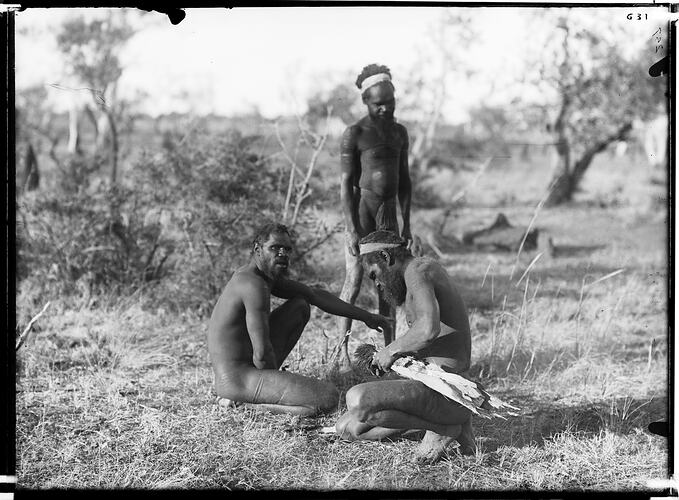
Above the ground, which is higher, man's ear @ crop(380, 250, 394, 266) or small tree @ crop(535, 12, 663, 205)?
small tree @ crop(535, 12, 663, 205)

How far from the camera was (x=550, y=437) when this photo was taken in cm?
493

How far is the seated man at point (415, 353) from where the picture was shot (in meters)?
4.27

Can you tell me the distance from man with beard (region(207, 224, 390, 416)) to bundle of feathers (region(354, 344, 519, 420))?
800 millimetres

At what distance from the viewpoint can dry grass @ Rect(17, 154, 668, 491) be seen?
14.4ft

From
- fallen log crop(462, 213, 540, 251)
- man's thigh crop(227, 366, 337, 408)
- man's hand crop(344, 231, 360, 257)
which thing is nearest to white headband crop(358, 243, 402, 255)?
man's thigh crop(227, 366, 337, 408)

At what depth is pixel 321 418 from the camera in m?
5.05

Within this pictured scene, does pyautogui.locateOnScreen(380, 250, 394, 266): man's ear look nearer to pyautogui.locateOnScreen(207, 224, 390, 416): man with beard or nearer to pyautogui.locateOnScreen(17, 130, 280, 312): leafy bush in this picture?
pyautogui.locateOnScreen(207, 224, 390, 416): man with beard

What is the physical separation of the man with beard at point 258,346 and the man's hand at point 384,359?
2.31 feet

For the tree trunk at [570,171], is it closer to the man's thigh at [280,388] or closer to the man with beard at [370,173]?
the man with beard at [370,173]

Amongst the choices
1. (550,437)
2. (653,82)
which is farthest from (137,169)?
(653,82)

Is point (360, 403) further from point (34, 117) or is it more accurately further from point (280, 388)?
point (34, 117)

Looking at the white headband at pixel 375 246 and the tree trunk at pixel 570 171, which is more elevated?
the tree trunk at pixel 570 171

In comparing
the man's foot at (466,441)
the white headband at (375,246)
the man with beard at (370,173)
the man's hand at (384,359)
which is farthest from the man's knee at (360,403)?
the man with beard at (370,173)

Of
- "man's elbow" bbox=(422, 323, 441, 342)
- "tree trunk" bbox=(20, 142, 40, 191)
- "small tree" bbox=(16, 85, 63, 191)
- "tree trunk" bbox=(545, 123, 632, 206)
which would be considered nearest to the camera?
"man's elbow" bbox=(422, 323, 441, 342)
